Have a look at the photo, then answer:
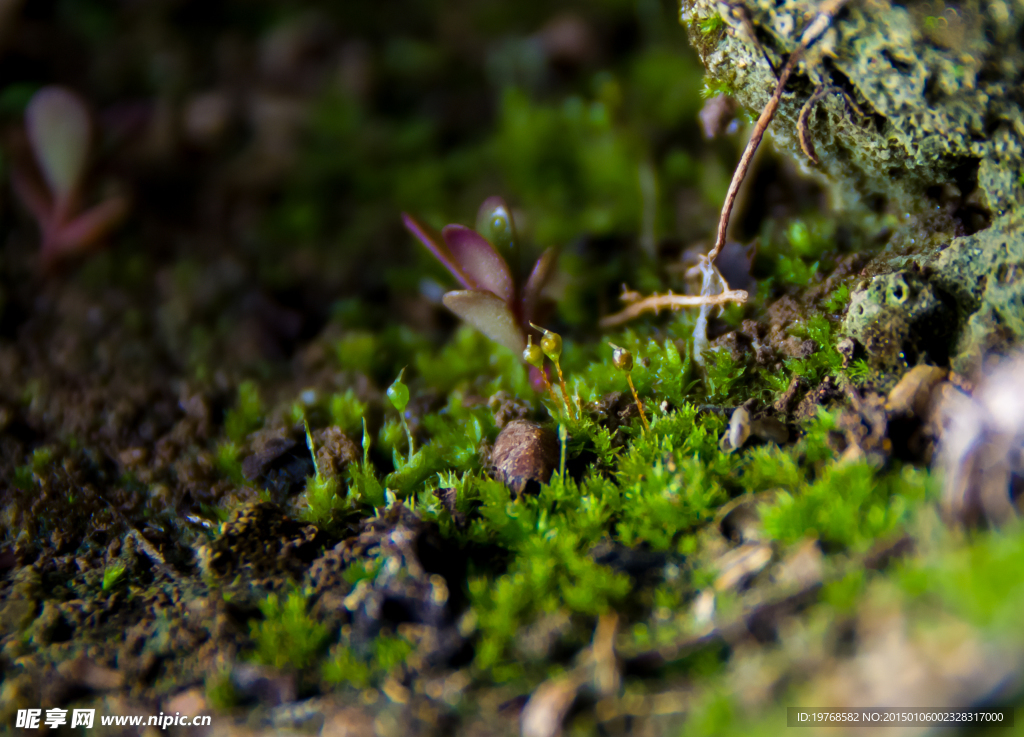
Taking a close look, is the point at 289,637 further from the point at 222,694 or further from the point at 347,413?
the point at 347,413

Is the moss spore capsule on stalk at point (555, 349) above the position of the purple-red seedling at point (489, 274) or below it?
below

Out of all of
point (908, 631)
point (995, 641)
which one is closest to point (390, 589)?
point (908, 631)

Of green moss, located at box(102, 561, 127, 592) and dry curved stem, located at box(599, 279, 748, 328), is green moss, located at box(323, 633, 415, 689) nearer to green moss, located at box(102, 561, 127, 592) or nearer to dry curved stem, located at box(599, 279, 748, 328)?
green moss, located at box(102, 561, 127, 592)

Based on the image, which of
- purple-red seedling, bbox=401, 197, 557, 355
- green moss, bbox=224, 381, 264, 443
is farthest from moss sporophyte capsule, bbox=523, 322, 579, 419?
green moss, bbox=224, 381, 264, 443

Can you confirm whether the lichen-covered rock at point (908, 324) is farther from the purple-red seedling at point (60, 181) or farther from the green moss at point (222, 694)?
the purple-red seedling at point (60, 181)

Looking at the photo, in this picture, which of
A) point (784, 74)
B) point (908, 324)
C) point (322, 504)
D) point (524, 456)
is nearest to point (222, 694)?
point (322, 504)

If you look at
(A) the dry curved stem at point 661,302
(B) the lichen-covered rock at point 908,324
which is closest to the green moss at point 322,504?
(A) the dry curved stem at point 661,302

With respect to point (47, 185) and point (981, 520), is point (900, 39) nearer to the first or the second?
point (981, 520)
